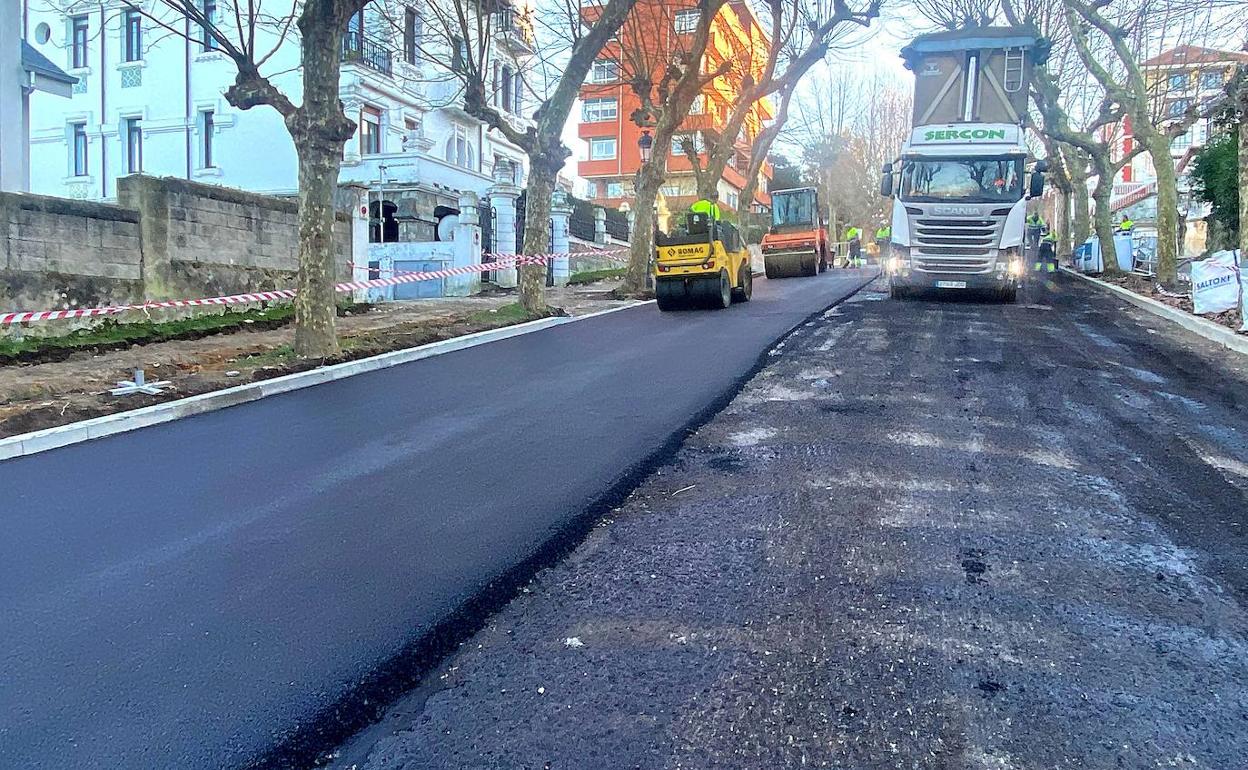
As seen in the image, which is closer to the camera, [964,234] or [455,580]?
[455,580]

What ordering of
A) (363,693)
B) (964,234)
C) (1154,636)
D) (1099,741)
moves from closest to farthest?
(1099,741) < (363,693) < (1154,636) < (964,234)

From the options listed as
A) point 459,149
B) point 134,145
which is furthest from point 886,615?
point 459,149

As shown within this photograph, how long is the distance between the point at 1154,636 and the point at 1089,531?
4.06 feet

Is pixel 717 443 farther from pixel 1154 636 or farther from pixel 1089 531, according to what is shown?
pixel 1154 636

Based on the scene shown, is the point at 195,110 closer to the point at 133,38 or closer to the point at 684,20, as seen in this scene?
the point at 133,38

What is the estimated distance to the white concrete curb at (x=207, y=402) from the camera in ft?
25.1

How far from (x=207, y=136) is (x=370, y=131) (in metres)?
5.34

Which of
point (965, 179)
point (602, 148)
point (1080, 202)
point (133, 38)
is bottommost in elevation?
point (965, 179)

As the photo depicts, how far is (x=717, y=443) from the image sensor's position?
6.85m

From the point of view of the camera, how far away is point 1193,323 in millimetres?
13812

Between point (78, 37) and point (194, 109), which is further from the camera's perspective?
point (78, 37)

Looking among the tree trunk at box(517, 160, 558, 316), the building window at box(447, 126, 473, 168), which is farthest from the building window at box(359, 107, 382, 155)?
the tree trunk at box(517, 160, 558, 316)

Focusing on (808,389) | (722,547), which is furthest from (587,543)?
(808,389)

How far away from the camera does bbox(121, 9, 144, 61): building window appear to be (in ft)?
97.2
